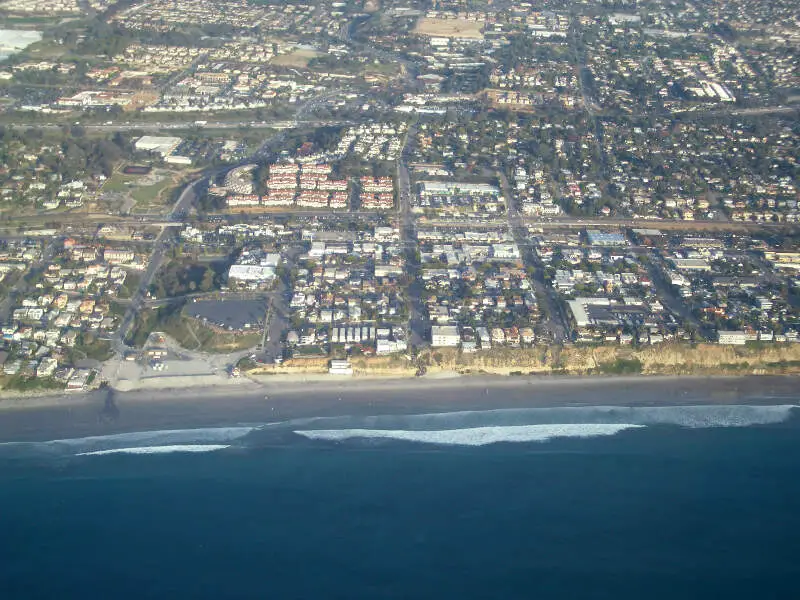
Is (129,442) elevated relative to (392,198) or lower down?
lower down

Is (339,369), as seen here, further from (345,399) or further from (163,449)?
(163,449)

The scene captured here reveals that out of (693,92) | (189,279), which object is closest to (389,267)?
(189,279)

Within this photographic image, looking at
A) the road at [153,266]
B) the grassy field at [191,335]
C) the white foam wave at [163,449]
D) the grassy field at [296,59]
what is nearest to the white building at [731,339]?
the grassy field at [191,335]

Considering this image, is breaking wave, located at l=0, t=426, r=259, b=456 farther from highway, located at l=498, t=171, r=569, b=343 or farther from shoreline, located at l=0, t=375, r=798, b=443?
highway, located at l=498, t=171, r=569, b=343

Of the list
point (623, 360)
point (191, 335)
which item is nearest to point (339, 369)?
point (191, 335)

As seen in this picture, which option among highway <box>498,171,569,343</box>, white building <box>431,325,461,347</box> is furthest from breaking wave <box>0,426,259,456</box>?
highway <box>498,171,569,343</box>

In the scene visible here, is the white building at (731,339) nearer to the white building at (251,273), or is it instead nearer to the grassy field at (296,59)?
the white building at (251,273)

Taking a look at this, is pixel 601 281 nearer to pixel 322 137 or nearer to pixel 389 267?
pixel 389 267
